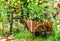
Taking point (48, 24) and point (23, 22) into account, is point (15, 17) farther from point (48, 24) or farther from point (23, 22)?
point (48, 24)

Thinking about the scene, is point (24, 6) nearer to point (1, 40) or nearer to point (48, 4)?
point (48, 4)

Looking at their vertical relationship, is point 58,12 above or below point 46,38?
above

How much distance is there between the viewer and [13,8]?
205 inches

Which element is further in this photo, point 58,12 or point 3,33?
point 3,33

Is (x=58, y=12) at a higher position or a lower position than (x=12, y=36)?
higher

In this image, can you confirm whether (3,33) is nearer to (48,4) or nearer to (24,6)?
(24,6)

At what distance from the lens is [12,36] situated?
18.4ft

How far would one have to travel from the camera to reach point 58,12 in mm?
5363

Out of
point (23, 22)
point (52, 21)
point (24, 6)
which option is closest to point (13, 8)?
point (24, 6)

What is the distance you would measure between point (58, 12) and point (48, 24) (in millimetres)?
361

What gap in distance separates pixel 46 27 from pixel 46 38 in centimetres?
26

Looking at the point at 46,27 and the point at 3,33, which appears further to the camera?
the point at 3,33

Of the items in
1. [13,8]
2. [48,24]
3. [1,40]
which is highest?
[13,8]

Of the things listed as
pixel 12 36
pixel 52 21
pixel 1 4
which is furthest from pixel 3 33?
pixel 52 21
